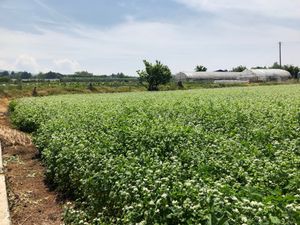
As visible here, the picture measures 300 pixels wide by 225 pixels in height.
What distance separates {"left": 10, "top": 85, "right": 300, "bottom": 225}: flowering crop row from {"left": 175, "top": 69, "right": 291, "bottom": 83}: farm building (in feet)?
228

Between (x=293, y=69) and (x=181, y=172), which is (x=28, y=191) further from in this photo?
(x=293, y=69)

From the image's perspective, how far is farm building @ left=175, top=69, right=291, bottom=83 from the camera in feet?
261

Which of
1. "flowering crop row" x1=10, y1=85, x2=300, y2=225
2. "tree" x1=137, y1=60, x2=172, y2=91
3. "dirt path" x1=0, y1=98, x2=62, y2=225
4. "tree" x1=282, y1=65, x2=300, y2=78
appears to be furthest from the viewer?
"tree" x1=282, y1=65, x2=300, y2=78

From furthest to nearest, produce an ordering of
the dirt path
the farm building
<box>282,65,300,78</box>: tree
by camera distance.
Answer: <box>282,65,300,78</box>: tree
the farm building
the dirt path

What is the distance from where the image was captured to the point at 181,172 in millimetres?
5258

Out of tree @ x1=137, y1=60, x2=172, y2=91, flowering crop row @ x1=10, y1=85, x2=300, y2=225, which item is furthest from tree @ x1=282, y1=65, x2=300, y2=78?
flowering crop row @ x1=10, y1=85, x2=300, y2=225

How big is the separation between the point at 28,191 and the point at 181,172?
4.75 metres

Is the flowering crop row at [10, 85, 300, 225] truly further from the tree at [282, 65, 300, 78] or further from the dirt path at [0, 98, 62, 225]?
the tree at [282, 65, 300, 78]

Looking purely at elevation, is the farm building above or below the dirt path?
above

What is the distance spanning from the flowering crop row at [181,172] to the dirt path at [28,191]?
1.36 ft

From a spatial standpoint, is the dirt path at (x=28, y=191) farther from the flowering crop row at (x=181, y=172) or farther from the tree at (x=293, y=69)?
the tree at (x=293, y=69)

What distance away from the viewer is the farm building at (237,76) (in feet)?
261

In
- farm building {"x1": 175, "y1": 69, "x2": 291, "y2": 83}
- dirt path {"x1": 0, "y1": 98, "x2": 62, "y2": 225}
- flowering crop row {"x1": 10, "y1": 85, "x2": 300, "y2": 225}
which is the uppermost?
farm building {"x1": 175, "y1": 69, "x2": 291, "y2": 83}

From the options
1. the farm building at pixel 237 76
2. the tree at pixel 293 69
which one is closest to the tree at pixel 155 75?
the farm building at pixel 237 76
